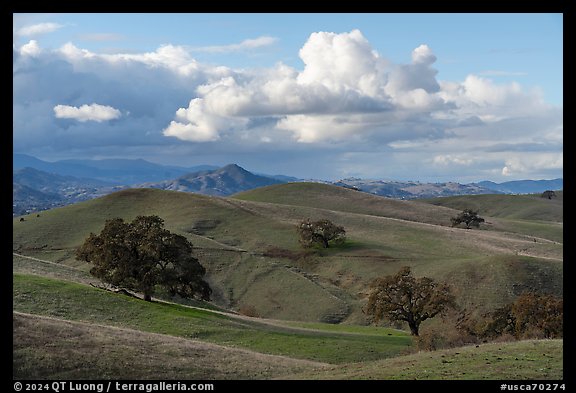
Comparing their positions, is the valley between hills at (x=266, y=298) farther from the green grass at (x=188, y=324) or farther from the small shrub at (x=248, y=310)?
the small shrub at (x=248, y=310)

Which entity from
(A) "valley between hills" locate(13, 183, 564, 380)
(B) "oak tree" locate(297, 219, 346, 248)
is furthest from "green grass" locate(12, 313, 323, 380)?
(B) "oak tree" locate(297, 219, 346, 248)

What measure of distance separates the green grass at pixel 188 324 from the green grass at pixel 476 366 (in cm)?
1650

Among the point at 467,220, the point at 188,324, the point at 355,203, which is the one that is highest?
the point at 355,203

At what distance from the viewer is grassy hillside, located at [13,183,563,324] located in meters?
79.9

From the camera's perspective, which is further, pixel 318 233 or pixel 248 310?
pixel 318 233

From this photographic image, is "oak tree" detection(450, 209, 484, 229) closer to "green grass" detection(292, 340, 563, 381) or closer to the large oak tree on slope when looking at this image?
the large oak tree on slope

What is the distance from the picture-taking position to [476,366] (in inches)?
995

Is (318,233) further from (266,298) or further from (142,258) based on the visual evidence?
(142,258)

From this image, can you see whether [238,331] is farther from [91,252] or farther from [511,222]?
[511,222]

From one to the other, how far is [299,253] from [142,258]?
47.2 meters

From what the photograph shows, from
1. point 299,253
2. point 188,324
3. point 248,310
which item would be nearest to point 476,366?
point 188,324

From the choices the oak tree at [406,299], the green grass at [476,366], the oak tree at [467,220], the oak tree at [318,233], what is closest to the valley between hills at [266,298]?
the green grass at [476,366]
